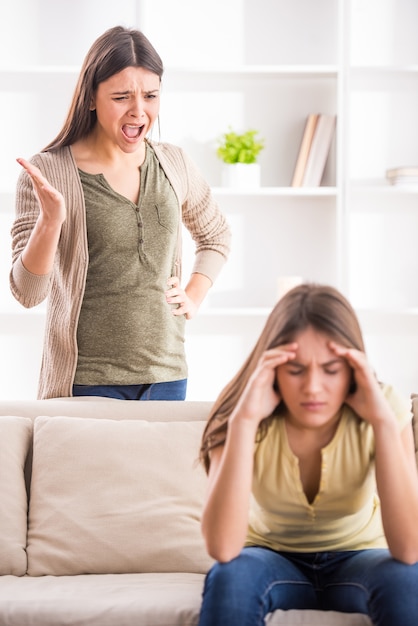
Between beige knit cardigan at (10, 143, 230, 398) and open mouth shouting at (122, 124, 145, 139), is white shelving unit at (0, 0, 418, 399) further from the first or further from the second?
open mouth shouting at (122, 124, 145, 139)

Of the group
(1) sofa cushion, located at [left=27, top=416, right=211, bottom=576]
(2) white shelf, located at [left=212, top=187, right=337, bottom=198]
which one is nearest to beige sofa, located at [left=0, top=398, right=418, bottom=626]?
(1) sofa cushion, located at [left=27, top=416, right=211, bottom=576]

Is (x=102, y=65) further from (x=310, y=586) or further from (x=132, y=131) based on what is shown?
(x=310, y=586)

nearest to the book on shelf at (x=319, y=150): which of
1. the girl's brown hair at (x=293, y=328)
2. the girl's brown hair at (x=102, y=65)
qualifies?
the girl's brown hair at (x=102, y=65)

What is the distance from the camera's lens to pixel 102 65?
7.13 feet

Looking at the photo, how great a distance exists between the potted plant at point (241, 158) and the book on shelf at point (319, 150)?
0.20 meters

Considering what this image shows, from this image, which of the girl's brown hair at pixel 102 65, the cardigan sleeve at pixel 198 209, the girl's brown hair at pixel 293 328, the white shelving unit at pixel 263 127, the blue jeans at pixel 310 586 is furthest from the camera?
the white shelving unit at pixel 263 127

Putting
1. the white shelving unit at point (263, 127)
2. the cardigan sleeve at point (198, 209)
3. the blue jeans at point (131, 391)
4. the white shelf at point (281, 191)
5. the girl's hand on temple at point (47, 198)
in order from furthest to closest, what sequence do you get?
1. the white shelving unit at point (263, 127)
2. the white shelf at point (281, 191)
3. the cardigan sleeve at point (198, 209)
4. the blue jeans at point (131, 391)
5. the girl's hand on temple at point (47, 198)

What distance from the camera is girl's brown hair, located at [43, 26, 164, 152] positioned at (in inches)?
85.4

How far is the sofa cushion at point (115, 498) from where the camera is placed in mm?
2076

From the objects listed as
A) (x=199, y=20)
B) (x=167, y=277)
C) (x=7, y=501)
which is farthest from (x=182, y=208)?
(x=199, y=20)

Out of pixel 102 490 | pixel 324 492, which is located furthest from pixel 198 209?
pixel 324 492

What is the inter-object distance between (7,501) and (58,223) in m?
0.64

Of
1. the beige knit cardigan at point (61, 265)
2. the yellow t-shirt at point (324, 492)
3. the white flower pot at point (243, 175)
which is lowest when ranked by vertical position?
the yellow t-shirt at point (324, 492)

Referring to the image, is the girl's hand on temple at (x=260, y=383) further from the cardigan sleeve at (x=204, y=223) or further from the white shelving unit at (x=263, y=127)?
the white shelving unit at (x=263, y=127)
